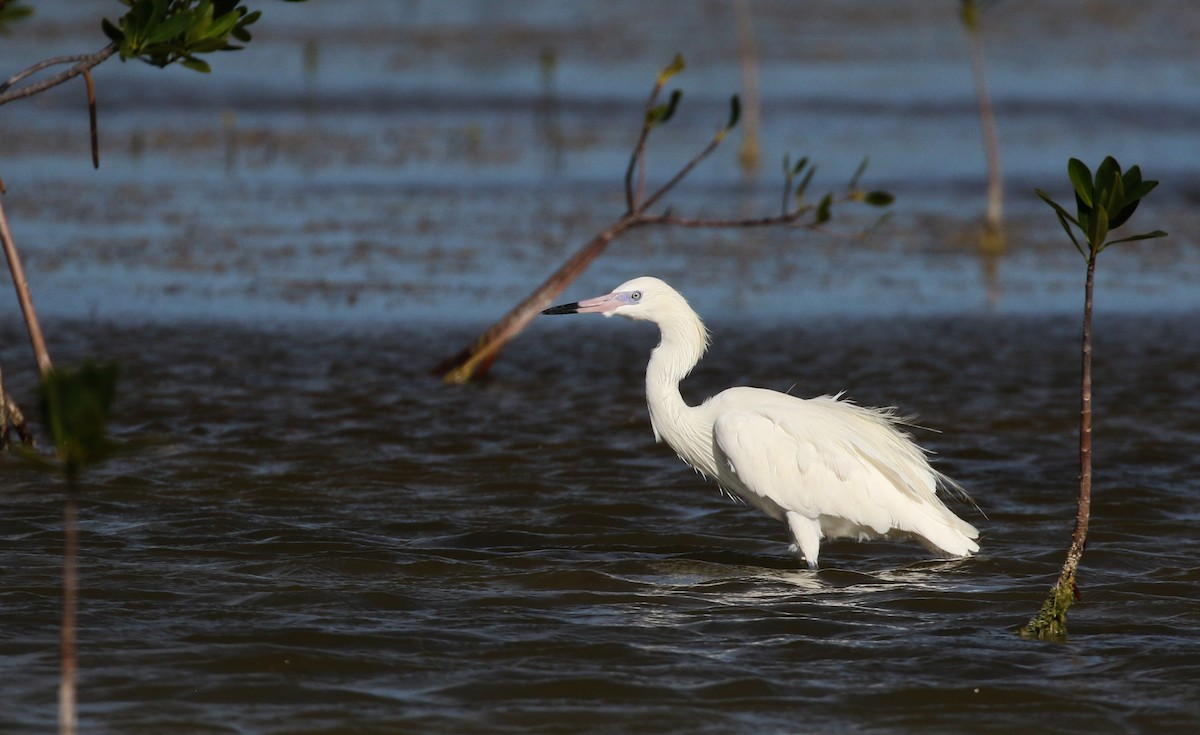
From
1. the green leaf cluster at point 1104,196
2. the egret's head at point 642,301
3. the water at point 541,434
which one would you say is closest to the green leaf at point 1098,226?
the green leaf cluster at point 1104,196

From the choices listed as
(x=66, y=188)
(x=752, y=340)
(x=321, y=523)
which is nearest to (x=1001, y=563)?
(x=321, y=523)

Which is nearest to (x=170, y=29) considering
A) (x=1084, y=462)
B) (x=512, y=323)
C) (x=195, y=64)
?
(x=195, y=64)

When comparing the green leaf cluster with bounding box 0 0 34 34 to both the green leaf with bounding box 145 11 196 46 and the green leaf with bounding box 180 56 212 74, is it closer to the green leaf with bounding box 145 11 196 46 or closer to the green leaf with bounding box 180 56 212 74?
the green leaf with bounding box 145 11 196 46

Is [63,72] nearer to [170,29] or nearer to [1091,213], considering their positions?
[170,29]

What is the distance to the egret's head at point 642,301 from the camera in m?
Answer: 7.43

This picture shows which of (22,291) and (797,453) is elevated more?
(22,291)

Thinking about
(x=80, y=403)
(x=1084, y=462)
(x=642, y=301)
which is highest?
(x=642, y=301)

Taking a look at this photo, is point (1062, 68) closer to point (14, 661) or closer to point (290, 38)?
point (290, 38)

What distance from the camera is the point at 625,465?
8.88m

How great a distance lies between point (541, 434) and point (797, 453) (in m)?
2.54

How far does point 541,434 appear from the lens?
30.8 feet

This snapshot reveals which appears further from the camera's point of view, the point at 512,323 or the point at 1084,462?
the point at 512,323

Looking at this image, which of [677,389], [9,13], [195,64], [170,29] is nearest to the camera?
[9,13]

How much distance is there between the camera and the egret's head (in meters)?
7.43
